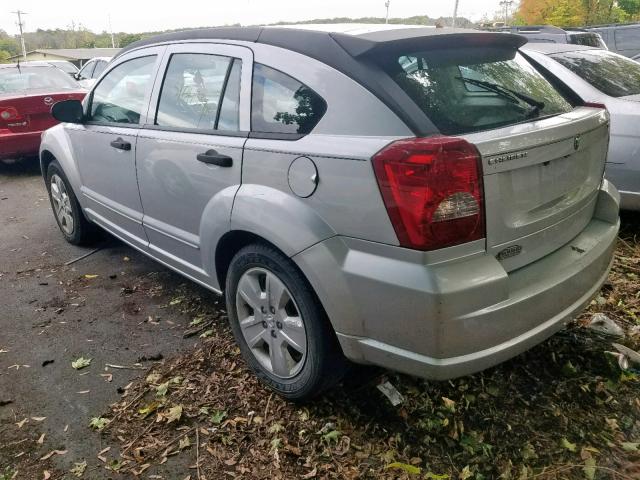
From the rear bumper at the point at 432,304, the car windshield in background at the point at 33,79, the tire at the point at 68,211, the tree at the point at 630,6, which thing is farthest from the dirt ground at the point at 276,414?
the tree at the point at 630,6

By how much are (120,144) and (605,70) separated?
420 cm

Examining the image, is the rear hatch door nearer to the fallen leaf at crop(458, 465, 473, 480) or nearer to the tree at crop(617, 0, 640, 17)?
the fallen leaf at crop(458, 465, 473, 480)

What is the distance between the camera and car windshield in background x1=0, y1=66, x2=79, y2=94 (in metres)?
8.81

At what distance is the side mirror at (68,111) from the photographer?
410 centimetres

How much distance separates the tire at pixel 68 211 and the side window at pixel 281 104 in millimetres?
2814

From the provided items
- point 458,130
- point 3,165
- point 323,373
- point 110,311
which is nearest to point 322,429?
point 323,373

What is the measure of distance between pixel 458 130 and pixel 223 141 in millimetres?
1222

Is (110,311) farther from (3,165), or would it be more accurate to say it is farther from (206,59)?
(3,165)

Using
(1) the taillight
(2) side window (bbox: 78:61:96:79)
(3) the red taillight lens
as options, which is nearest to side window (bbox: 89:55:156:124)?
(3) the red taillight lens

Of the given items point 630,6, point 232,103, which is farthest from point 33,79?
point 630,6

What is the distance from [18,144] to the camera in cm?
776

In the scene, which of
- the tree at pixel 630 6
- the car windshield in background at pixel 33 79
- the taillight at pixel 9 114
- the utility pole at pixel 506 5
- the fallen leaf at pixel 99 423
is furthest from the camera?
the utility pole at pixel 506 5

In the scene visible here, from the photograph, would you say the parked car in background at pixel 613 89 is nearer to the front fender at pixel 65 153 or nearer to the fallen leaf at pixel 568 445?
Result: the fallen leaf at pixel 568 445

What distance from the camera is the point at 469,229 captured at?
2.02 metres
